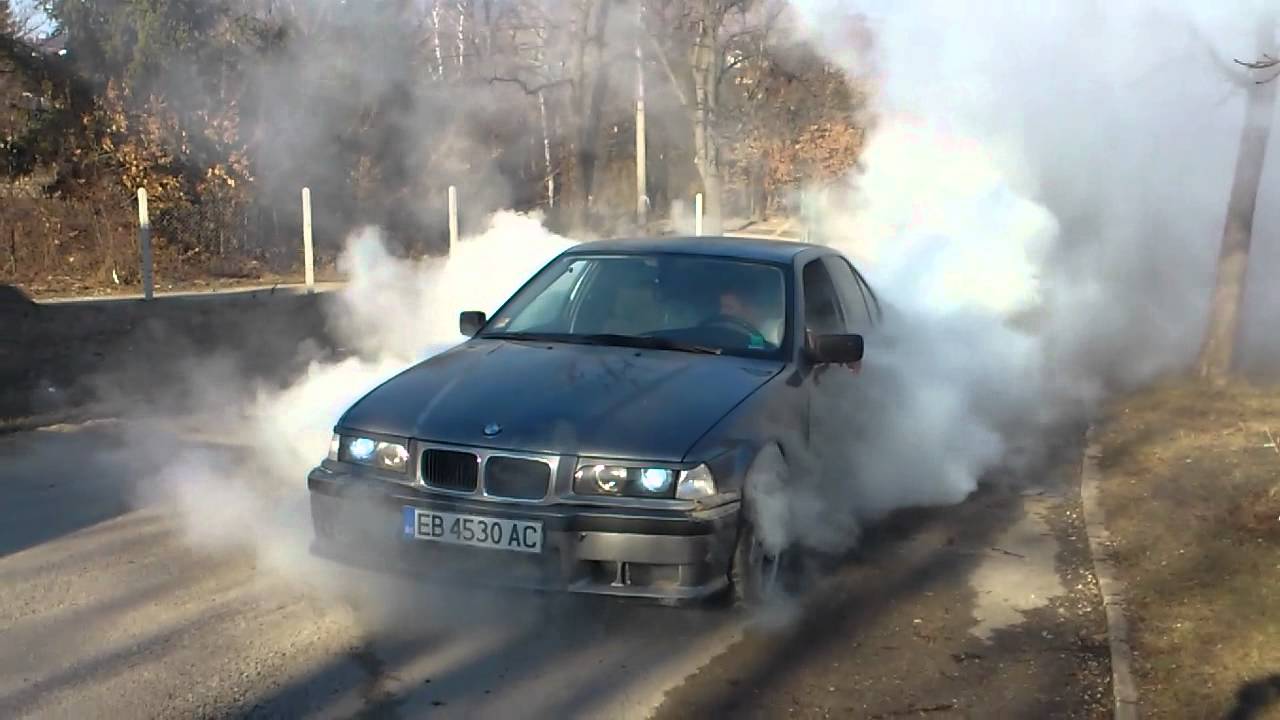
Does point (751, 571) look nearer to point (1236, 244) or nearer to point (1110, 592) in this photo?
point (1110, 592)

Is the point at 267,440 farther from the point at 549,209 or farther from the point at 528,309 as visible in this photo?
the point at 549,209

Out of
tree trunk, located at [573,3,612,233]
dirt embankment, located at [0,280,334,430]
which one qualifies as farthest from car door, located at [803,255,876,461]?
tree trunk, located at [573,3,612,233]

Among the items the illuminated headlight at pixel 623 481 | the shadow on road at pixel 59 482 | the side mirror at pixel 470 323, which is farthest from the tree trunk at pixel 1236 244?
the shadow on road at pixel 59 482

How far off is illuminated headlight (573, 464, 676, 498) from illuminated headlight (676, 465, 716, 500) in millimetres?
29

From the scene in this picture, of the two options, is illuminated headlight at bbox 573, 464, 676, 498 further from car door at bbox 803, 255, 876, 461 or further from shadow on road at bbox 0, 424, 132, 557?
shadow on road at bbox 0, 424, 132, 557

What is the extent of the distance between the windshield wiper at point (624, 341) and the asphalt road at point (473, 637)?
1.10m

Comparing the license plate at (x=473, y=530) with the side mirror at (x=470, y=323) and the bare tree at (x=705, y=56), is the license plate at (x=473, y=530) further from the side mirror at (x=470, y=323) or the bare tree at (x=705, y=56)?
the bare tree at (x=705, y=56)

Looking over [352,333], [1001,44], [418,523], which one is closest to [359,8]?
[352,333]

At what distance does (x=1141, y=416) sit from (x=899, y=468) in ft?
10.1

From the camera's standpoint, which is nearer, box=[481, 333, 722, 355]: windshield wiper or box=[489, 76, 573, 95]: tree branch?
box=[481, 333, 722, 355]: windshield wiper

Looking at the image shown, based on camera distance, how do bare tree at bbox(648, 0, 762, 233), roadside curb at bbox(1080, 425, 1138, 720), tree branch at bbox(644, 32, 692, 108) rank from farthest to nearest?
1. tree branch at bbox(644, 32, 692, 108)
2. bare tree at bbox(648, 0, 762, 233)
3. roadside curb at bbox(1080, 425, 1138, 720)

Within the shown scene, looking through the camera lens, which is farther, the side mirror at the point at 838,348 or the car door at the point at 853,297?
the car door at the point at 853,297

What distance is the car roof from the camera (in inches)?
223

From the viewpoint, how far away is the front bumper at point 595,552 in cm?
402
